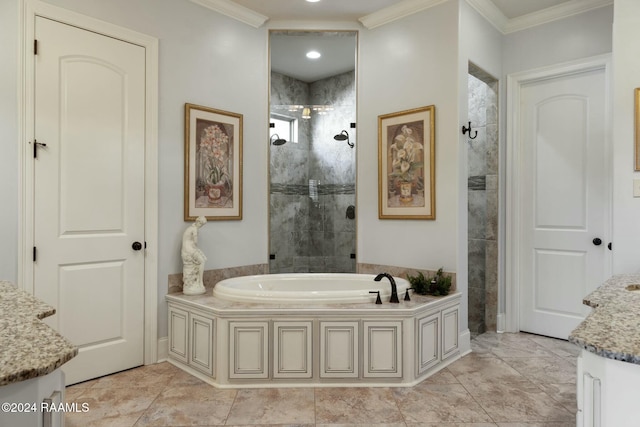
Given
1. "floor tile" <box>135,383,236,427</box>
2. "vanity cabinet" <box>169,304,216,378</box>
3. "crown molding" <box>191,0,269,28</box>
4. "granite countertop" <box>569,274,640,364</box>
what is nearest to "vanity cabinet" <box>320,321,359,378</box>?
"floor tile" <box>135,383,236,427</box>

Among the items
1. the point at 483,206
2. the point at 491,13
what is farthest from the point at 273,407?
the point at 491,13

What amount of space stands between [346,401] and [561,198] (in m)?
2.49

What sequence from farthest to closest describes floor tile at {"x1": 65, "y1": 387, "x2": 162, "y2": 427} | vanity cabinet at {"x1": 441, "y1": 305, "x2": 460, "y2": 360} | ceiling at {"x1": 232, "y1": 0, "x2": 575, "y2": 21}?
1. ceiling at {"x1": 232, "y1": 0, "x2": 575, "y2": 21}
2. vanity cabinet at {"x1": 441, "y1": 305, "x2": 460, "y2": 360}
3. floor tile at {"x1": 65, "y1": 387, "x2": 162, "y2": 427}

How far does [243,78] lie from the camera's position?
3.44 meters

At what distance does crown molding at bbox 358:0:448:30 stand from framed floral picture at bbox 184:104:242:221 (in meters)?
1.39

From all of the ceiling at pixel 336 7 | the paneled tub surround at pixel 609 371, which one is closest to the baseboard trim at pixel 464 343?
the paneled tub surround at pixel 609 371

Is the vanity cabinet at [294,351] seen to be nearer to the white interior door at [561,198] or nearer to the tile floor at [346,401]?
the tile floor at [346,401]

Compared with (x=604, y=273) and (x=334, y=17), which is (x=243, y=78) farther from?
(x=604, y=273)

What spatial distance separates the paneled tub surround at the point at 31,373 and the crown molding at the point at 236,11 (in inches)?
113

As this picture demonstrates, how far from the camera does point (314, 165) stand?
159 inches

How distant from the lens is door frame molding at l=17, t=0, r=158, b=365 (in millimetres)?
2318

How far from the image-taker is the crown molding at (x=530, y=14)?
10.5ft

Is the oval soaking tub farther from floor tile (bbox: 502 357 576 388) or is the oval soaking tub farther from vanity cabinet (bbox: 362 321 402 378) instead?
floor tile (bbox: 502 357 576 388)

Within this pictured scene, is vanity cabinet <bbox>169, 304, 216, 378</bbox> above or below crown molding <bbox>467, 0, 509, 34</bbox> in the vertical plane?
below
